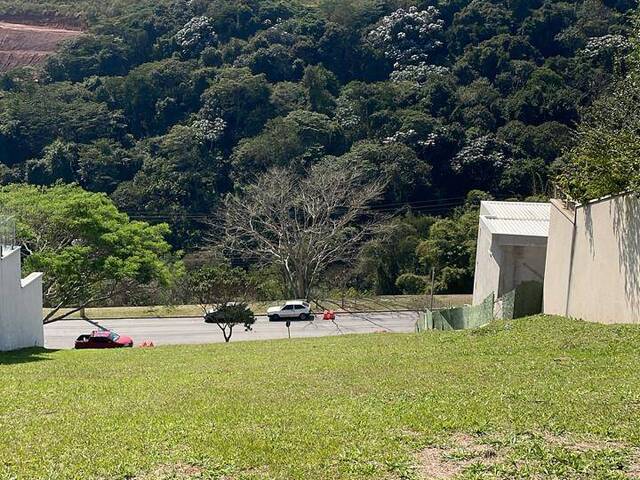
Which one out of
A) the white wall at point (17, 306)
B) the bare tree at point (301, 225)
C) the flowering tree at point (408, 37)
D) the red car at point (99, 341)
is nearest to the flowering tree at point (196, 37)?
the flowering tree at point (408, 37)

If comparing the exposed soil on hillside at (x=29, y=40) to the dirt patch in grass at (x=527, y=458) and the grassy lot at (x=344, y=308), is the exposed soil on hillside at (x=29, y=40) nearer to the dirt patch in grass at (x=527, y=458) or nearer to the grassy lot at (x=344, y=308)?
the grassy lot at (x=344, y=308)

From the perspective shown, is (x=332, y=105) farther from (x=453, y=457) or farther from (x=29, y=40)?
(x=453, y=457)

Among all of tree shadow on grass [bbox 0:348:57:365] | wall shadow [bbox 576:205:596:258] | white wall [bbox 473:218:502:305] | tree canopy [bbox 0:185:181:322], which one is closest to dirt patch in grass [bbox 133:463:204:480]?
tree shadow on grass [bbox 0:348:57:365]

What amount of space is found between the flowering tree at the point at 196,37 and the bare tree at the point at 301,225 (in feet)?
122

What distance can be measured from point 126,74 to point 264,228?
3821cm

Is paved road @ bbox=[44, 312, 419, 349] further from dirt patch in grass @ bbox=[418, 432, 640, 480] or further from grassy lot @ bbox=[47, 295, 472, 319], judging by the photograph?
dirt patch in grass @ bbox=[418, 432, 640, 480]

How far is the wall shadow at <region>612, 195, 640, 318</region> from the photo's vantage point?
14.7m

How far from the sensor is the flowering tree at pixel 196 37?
84000mm

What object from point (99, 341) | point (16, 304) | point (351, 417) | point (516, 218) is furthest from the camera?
point (516, 218)

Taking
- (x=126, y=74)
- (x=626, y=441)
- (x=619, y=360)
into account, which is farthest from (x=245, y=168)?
(x=626, y=441)

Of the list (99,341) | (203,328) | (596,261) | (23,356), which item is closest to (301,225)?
(203,328)

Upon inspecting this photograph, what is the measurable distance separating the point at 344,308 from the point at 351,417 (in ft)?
126

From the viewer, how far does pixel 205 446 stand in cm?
720

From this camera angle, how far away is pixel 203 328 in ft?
120
